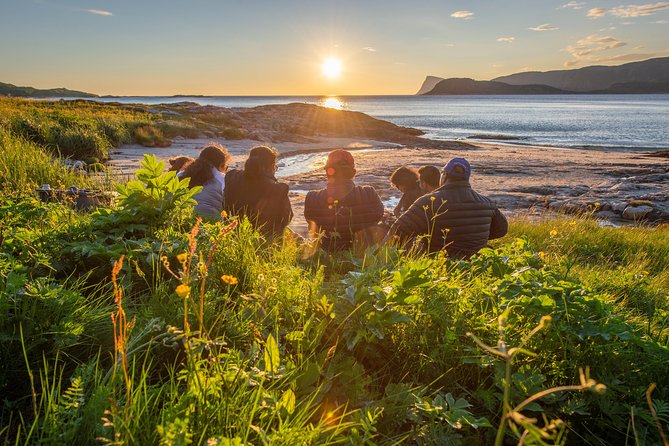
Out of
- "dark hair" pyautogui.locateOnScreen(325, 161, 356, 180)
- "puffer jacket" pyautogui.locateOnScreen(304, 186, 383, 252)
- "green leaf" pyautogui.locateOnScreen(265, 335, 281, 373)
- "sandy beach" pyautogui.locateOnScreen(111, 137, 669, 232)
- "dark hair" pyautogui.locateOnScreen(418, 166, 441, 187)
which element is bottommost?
"sandy beach" pyautogui.locateOnScreen(111, 137, 669, 232)

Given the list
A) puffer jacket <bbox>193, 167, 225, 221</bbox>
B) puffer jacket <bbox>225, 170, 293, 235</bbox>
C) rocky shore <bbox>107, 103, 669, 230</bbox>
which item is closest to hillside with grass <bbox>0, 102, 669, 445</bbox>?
puffer jacket <bbox>225, 170, 293, 235</bbox>

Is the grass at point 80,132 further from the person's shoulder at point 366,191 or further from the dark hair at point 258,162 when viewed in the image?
the person's shoulder at point 366,191

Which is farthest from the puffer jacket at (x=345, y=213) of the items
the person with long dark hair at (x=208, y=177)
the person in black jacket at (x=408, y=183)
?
the person with long dark hair at (x=208, y=177)

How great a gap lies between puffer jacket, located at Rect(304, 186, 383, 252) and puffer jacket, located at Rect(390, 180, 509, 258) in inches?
26.3

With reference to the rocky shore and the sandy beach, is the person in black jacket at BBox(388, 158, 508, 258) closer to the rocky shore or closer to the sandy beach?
the sandy beach

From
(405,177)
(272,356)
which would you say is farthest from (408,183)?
(272,356)

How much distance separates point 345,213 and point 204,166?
7.73ft

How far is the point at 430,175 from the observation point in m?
6.48

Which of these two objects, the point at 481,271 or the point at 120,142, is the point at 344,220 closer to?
the point at 481,271

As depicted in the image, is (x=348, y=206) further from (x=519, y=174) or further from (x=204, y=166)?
(x=519, y=174)

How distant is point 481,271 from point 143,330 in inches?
96.8

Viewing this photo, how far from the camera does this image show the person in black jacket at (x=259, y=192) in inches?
234

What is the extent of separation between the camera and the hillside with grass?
5.35 ft

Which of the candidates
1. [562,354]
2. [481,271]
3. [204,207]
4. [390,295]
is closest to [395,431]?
[390,295]
